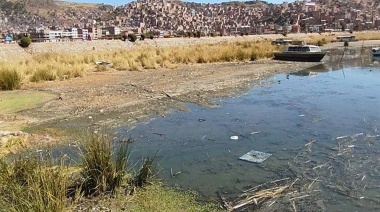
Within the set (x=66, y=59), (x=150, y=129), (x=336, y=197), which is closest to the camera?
(x=336, y=197)

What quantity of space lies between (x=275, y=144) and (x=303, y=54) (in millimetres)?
26342

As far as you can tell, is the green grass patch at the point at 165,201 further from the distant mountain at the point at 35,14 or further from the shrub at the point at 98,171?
the distant mountain at the point at 35,14

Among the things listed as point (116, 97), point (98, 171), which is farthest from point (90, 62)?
point (98, 171)

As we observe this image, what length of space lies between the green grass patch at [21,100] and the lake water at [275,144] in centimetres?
557

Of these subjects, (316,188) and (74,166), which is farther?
(74,166)

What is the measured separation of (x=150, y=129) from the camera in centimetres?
1109

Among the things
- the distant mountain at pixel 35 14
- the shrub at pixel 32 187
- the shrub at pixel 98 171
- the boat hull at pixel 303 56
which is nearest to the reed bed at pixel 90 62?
the boat hull at pixel 303 56

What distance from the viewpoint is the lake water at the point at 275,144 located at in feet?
22.9

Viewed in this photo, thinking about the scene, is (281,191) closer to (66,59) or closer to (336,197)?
(336,197)

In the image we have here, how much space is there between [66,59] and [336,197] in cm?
2636

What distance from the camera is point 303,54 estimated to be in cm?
3400

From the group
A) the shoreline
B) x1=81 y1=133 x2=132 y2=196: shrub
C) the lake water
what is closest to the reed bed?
the shoreline

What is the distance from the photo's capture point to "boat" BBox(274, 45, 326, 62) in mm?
33781

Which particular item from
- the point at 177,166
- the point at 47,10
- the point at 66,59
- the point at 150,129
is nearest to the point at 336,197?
the point at 177,166
